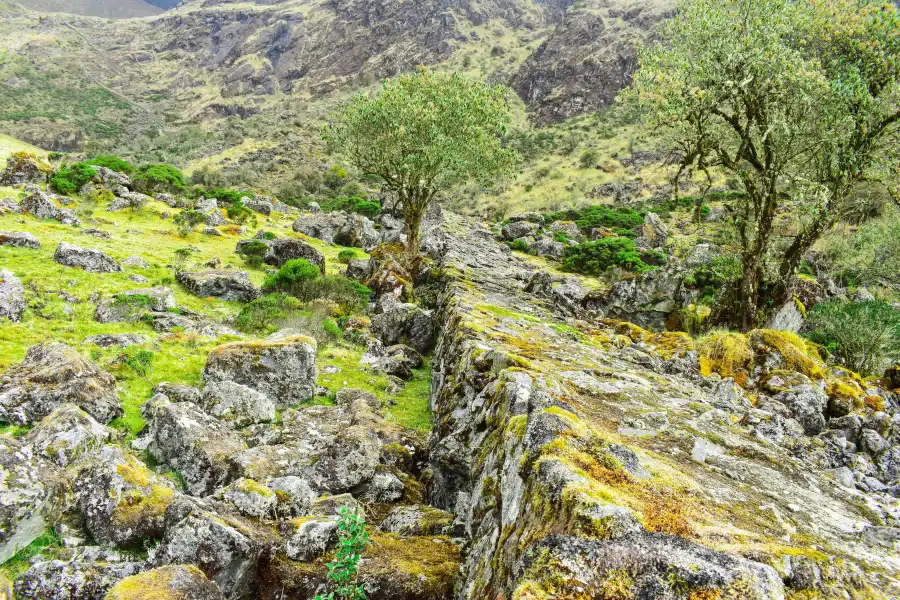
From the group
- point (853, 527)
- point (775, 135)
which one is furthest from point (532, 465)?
point (775, 135)

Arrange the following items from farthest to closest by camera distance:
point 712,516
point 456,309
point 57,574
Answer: point 456,309 < point 57,574 < point 712,516

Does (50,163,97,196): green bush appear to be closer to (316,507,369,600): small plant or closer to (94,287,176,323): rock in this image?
(94,287,176,323): rock

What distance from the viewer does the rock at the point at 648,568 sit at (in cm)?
243

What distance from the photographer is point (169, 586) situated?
425cm

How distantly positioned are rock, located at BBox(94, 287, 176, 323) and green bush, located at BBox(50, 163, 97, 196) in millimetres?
21777

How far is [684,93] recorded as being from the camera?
13.9m

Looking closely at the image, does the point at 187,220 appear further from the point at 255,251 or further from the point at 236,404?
the point at 236,404

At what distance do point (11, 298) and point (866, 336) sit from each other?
80.9ft

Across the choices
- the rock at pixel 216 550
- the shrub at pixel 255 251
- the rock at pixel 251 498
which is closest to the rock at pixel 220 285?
the shrub at pixel 255 251

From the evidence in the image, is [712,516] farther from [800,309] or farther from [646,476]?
[800,309]

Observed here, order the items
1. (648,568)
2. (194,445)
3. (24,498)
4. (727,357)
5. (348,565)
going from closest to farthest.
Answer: (648,568) < (348,565) < (24,498) < (194,445) < (727,357)

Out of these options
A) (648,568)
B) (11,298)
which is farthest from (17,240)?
(648,568)

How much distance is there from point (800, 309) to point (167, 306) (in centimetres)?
2245

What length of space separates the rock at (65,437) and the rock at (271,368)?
10.4ft
